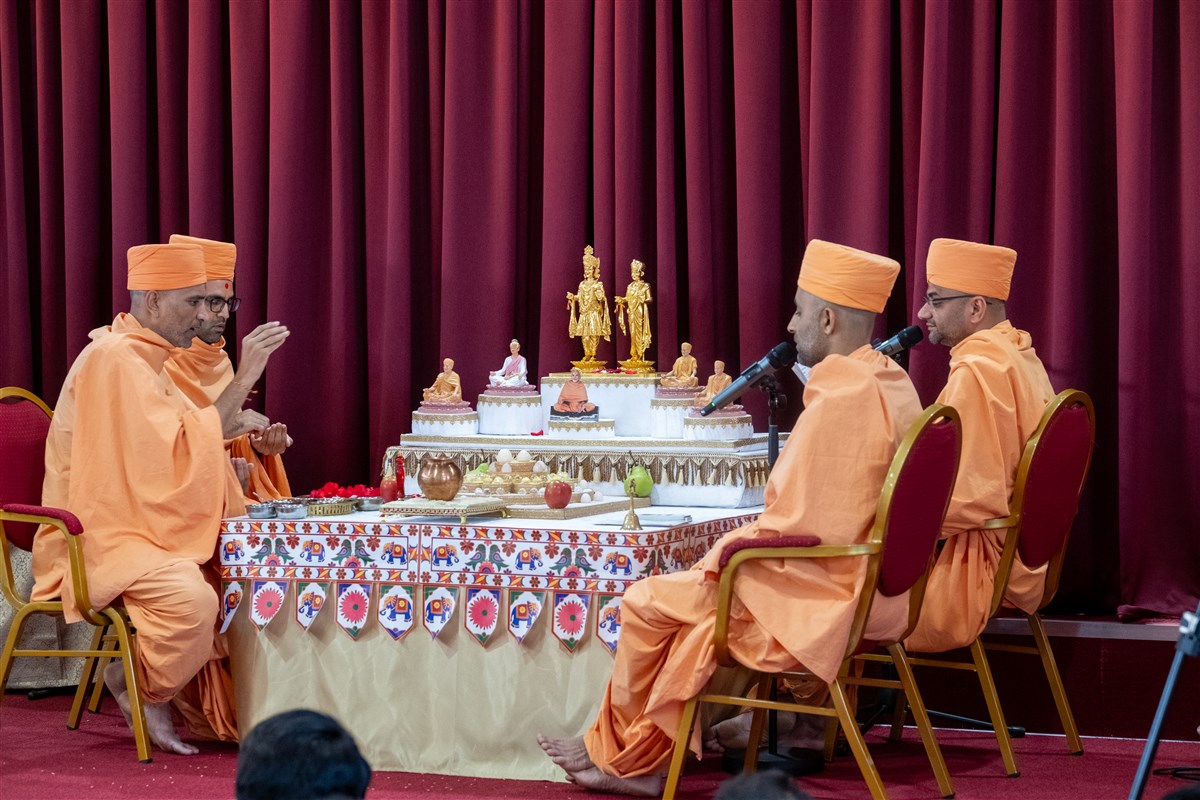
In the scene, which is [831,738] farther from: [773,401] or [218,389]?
[218,389]

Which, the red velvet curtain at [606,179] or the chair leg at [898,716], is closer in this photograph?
the chair leg at [898,716]

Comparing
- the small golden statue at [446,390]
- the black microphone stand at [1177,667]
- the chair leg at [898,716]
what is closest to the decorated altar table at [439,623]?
the chair leg at [898,716]

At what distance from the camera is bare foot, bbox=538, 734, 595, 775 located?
4016mm

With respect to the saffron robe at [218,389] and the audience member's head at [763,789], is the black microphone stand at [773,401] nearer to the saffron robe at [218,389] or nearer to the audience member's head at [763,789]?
the saffron robe at [218,389]

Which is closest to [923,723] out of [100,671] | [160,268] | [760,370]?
[760,370]

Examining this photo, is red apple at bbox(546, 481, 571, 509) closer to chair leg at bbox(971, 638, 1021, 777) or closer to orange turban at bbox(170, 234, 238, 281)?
chair leg at bbox(971, 638, 1021, 777)

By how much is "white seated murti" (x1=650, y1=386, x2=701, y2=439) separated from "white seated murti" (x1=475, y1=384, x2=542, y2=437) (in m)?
0.43

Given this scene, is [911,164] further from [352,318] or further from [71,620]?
[71,620]

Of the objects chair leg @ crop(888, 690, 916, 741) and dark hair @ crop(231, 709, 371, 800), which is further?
chair leg @ crop(888, 690, 916, 741)

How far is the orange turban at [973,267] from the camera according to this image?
4.67 metres

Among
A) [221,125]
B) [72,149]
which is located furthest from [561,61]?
[72,149]

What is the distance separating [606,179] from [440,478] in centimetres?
166

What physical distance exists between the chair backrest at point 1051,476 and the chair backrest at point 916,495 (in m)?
0.62

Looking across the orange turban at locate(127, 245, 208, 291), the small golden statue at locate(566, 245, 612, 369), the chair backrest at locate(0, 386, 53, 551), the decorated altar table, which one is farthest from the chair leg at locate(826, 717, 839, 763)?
the chair backrest at locate(0, 386, 53, 551)
